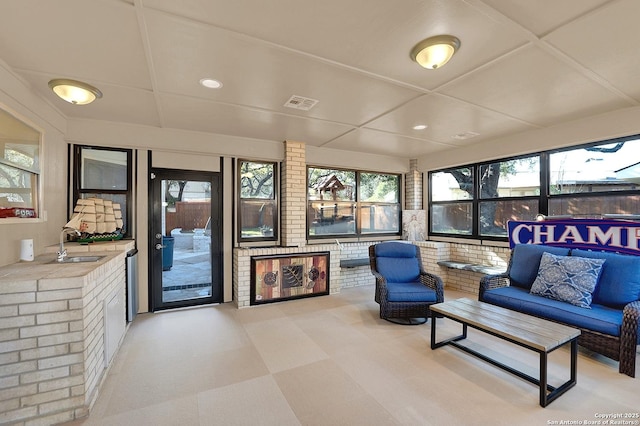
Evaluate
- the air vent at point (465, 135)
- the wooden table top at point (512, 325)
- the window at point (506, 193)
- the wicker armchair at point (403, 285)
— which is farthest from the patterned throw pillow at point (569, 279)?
the air vent at point (465, 135)

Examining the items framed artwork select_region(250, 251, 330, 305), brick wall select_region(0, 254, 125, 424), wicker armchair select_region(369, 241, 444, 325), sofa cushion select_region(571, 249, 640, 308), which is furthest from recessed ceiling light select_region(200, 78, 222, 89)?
sofa cushion select_region(571, 249, 640, 308)

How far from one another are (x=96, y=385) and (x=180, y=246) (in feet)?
7.44

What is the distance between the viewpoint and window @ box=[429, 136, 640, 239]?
11.6 feet

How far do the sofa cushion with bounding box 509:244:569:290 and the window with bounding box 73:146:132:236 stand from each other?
5392 mm

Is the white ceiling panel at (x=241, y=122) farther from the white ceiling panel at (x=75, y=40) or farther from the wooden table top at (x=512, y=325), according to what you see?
the wooden table top at (x=512, y=325)

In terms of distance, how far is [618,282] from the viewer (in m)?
2.90

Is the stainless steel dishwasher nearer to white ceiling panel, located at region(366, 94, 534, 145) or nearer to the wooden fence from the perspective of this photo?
the wooden fence

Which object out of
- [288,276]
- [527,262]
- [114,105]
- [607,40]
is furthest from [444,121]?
[114,105]

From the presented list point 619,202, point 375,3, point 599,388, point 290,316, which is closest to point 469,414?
point 599,388

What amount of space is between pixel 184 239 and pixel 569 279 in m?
4.98

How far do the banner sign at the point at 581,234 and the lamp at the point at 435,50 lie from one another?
3.11 m

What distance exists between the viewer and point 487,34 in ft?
6.40

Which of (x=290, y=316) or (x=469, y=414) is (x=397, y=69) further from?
(x=290, y=316)

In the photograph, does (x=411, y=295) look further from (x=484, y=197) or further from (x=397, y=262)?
(x=484, y=197)
